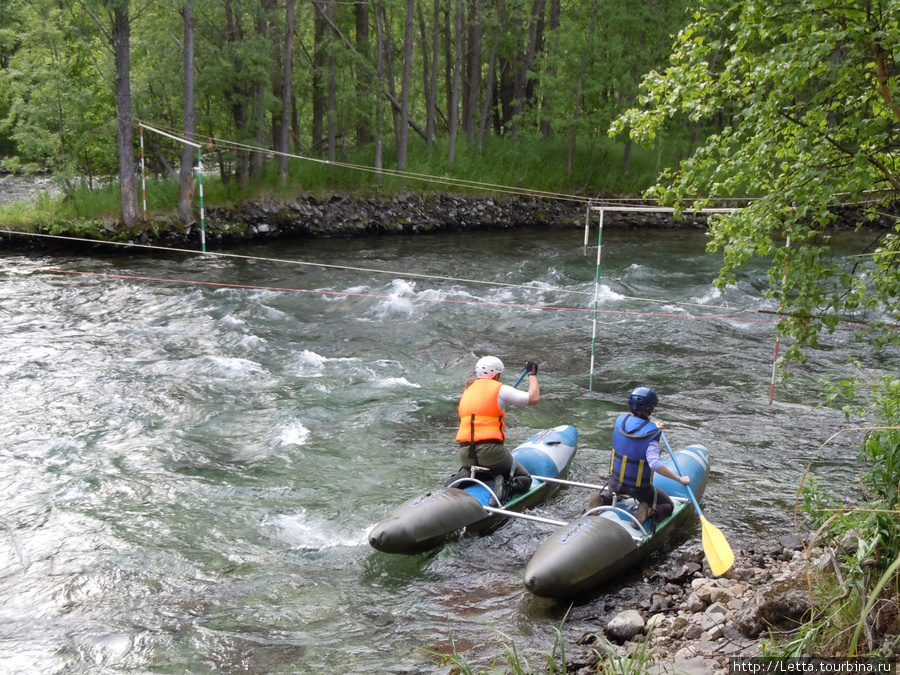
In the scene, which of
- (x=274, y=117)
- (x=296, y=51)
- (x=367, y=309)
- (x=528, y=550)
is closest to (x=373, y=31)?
(x=296, y=51)

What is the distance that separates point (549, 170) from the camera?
1067 inches

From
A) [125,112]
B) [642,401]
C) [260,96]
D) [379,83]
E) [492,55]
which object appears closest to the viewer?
[642,401]

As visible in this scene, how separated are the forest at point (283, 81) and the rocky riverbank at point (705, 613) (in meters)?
14.0

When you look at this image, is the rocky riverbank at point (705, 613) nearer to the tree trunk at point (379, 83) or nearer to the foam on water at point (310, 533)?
the foam on water at point (310, 533)

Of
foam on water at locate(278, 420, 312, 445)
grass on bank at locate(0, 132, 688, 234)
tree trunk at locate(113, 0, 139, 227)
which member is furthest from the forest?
foam on water at locate(278, 420, 312, 445)

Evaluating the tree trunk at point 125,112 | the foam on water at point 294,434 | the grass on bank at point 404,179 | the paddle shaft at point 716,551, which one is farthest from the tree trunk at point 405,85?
the paddle shaft at point 716,551

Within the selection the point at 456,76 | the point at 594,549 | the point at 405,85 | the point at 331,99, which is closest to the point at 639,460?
the point at 594,549

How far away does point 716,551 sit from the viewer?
16.1ft

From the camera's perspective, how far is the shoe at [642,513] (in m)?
5.53

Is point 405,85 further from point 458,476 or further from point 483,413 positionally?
point 458,476

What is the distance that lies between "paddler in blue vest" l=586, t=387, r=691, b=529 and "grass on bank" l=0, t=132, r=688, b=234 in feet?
42.3

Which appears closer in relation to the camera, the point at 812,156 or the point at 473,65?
the point at 812,156

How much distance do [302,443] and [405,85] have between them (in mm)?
16076

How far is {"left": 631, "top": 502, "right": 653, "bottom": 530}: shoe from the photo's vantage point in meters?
→ 5.53
